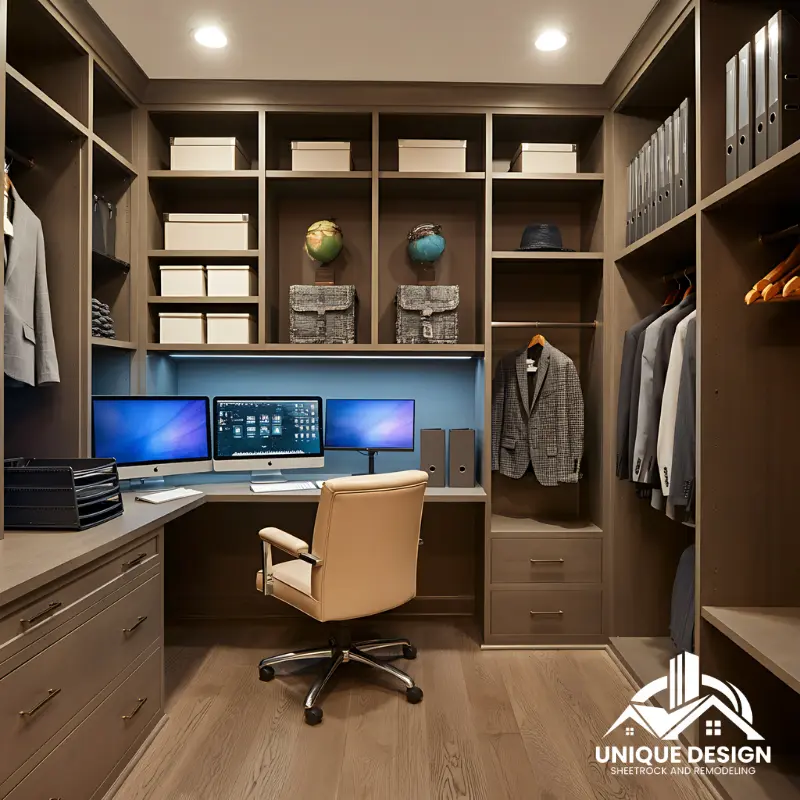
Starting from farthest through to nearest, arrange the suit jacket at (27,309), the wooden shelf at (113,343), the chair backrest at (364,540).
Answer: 1. the wooden shelf at (113,343)
2. the chair backrest at (364,540)
3. the suit jacket at (27,309)

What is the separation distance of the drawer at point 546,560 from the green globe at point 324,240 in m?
1.74

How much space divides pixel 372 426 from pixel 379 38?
1818 mm

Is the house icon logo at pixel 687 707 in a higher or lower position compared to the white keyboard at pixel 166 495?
lower

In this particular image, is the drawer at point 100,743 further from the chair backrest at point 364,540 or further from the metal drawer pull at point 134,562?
the chair backrest at point 364,540

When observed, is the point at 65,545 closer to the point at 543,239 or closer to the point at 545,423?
the point at 545,423

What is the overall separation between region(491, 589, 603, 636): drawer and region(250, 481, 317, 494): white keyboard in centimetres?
109

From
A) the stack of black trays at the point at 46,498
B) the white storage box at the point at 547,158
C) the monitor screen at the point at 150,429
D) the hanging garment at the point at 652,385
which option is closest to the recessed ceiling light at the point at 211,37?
the white storage box at the point at 547,158

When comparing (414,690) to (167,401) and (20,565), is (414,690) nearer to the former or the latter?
(20,565)

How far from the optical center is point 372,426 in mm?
3217

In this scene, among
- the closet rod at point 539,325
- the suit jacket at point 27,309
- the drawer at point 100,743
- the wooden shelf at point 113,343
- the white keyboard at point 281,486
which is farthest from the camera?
the closet rod at point 539,325

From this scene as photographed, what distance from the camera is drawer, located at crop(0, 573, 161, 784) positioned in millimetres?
1404

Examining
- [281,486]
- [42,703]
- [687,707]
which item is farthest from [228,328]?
[687,707]

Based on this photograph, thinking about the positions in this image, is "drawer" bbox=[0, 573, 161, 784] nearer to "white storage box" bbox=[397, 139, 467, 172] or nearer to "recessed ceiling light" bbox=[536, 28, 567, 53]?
"white storage box" bbox=[397, 139, 467, 172]

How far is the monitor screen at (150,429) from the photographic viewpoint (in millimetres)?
2648
